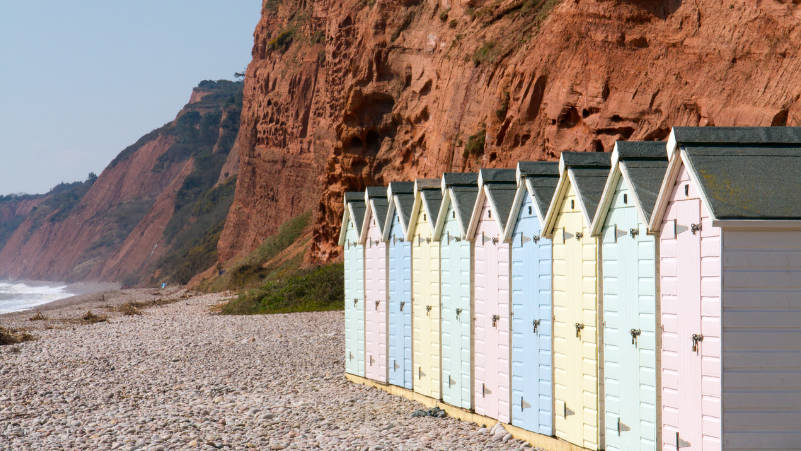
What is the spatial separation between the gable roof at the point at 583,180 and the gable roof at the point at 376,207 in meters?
6.53

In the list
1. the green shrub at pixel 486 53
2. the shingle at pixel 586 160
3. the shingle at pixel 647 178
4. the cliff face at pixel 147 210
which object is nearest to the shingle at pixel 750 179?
the shingle at pixel 647 178

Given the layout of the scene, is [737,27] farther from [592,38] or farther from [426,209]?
[426,209]

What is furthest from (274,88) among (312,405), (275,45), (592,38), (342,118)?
(312,405)

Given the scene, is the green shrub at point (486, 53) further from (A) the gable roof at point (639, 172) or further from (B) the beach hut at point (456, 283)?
(A) the gable roof at point (639, 172)

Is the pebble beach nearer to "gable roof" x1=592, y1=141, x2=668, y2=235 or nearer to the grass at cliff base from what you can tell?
"gable roof" x1=592, y1=141, x2=668, y2=235

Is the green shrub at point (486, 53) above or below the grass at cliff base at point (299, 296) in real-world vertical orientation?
above

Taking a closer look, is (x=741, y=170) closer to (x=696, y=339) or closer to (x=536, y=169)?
(x=696, y=339)

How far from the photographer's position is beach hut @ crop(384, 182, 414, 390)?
16.5 meters

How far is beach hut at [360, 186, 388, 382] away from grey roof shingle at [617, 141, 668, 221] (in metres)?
8.06

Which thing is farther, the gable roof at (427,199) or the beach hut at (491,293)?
the gable roof at (427,199)

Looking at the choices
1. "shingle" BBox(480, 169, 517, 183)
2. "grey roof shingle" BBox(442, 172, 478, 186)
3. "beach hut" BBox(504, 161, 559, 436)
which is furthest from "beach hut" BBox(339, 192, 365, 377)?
"beach hut" BBox(504, 161, 559, 436)

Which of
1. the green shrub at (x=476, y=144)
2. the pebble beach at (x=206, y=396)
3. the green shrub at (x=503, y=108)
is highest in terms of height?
the green shrub at (x=503, y=108)

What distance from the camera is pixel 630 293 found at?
32.2 feet

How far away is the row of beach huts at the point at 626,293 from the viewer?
27.1 ft
